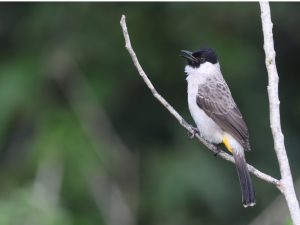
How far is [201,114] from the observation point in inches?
210

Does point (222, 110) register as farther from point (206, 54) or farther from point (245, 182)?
point (245, 182)

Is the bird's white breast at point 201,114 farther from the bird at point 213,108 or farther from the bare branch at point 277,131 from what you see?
the bare branch at point 277,131

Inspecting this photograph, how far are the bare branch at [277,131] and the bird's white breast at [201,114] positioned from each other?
145 cm

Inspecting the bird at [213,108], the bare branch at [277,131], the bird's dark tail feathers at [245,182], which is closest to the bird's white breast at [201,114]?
the bird at [213,108]

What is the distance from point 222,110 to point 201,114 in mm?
168

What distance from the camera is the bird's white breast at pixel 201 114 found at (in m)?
5.26

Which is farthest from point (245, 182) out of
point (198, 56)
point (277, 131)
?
point (277, 131)

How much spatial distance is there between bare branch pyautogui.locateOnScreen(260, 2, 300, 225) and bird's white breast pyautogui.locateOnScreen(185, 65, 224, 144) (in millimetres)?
1452

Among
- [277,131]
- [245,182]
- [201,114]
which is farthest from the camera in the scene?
[201,114]

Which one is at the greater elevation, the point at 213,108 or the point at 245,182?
the point at 213,108

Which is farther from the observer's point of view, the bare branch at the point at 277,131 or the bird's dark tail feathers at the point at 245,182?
the bird's dark tail feathers at the point at 245,182

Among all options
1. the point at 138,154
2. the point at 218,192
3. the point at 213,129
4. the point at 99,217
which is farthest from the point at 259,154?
the point at 213,129

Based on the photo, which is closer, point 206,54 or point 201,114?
point 201,114

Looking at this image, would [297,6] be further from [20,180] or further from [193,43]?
[20,180]
